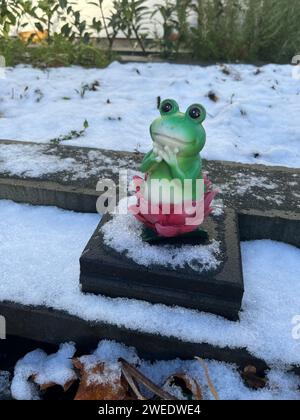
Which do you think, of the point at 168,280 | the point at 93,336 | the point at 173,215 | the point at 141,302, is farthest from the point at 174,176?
the point at 93,336

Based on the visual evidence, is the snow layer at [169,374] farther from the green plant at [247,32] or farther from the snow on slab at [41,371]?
the green plant at [247,32]

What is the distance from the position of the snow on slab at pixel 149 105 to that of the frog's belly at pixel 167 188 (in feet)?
4.19

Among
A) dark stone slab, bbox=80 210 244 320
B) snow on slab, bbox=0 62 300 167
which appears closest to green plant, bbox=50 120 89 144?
snow on slab, bbox=0 62 300 167

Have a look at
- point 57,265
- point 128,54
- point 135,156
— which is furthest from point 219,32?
point 57,265

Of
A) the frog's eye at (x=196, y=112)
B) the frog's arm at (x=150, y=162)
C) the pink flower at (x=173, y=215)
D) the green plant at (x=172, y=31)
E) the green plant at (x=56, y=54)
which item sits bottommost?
the pink flower at (x=173, y=215)

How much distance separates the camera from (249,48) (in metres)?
4.88

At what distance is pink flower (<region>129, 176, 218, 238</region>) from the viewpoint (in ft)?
4.71

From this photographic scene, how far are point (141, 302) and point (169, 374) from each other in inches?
11.3

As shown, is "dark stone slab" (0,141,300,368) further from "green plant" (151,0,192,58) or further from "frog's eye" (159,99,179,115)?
"green plant" (151,0,192,58)

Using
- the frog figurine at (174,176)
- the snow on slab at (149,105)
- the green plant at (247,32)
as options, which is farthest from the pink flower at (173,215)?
the green plant at (247,32)

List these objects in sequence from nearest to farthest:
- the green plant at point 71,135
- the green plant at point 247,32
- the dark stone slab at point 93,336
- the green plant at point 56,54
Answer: the dark stone slab at point 93,336
the green plant at point 71,135
the green plant at point 56,54
the green plant at point 247,32

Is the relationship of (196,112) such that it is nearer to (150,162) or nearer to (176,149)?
(176,149)

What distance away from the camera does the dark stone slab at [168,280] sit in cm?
144
